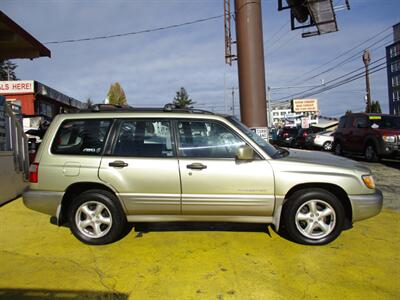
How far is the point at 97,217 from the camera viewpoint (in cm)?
512

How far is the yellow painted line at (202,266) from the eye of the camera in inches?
147

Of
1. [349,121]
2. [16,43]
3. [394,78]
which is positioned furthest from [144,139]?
[394,78]

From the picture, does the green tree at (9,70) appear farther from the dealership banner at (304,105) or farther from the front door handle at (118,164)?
the front door handle at (118,164)

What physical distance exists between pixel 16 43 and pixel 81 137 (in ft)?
17.5

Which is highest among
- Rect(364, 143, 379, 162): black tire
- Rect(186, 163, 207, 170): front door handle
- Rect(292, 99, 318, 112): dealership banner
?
Rect(292, 99, 318, 112): dealership banner

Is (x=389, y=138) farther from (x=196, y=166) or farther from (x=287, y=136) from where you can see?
(x=287, y=136)

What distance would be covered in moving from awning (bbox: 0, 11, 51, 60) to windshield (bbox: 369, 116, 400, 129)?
424 inches

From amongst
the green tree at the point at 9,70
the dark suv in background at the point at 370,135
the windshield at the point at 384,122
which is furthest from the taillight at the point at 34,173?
the green tree at the point at 9,70

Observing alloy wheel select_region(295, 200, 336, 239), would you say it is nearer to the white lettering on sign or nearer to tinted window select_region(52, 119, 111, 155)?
tinted window select_region(52, 119, 111, 155)

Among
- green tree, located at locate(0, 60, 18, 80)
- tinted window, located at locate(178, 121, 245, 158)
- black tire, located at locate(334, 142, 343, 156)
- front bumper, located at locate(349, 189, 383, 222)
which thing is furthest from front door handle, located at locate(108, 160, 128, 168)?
green tree, located at locate(0, 60, 18, 80)

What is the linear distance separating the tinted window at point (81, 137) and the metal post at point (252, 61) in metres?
4.72

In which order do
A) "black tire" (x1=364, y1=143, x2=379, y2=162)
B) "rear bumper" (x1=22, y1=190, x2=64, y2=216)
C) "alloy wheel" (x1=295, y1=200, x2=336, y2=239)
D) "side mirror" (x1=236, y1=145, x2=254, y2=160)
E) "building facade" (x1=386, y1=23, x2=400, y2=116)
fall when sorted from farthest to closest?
"building facade" (x1=386, y1=23, x2=400, y2=116), "black tire" (x1=364, y1=143, x2=379, y2=162), "rear bumper" (x1=22, y1=190, x2=64, y2=216), "alloy wheel" (x1=295, y1=200, x2=336, y2=239), "side mirror" (x1=236, y1=145, x2=254, y2=160)

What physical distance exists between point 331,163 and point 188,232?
→ 7.05ft

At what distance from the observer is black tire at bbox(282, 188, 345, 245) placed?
4832 mm
